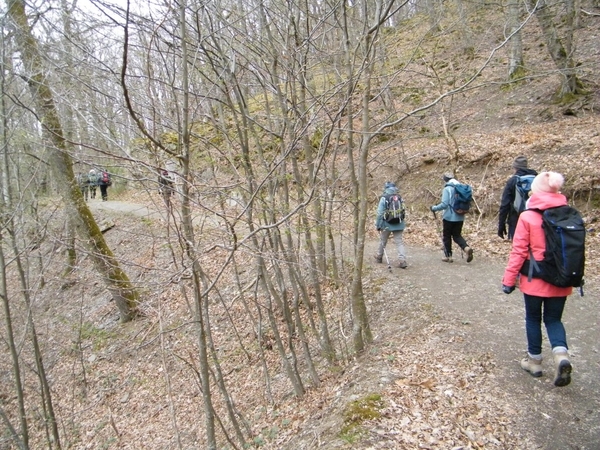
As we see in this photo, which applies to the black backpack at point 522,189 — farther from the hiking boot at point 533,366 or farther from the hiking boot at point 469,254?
the hiking boot at point 533,366

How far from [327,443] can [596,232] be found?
290 inches

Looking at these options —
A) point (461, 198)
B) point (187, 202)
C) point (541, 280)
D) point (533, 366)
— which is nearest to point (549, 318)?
point (541, 280)

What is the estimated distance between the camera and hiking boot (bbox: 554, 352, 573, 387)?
3.62m

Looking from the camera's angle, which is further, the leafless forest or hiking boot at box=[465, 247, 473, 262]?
hiking boot at box=[465, 247, 473, 262]

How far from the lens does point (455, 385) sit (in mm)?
4129

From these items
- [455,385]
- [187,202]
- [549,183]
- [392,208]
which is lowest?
[455,385]

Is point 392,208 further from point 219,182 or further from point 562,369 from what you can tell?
point 562,369

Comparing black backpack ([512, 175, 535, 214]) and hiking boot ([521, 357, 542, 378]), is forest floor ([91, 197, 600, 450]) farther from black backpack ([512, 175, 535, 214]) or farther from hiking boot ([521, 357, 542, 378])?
black backpack ([512, 175, 535, 214])

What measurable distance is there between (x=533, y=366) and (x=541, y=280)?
1011 millimetres

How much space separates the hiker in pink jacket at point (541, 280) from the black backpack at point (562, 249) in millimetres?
53

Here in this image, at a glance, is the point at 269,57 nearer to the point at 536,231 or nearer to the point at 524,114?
the point at 536,231

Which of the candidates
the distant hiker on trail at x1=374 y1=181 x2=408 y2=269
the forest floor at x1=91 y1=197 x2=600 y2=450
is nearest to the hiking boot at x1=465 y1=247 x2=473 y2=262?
the forest floor at x1=91 y1=197 x2=600 y2=450

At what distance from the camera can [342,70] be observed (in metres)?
6.10

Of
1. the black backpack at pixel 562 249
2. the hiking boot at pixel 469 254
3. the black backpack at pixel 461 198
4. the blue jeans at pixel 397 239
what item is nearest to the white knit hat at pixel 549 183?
the black backpack at pixel 562 249
